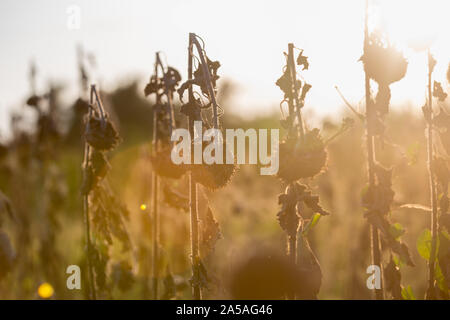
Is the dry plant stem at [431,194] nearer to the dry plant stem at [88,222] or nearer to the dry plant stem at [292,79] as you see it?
the dry plant stem at [292,79]

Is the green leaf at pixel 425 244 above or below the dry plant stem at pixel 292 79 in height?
below

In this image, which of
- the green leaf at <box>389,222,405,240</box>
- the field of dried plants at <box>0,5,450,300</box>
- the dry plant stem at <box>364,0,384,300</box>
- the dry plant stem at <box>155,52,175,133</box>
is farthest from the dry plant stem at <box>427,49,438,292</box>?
the dry plant stem at <box>155,52,175,133</box>

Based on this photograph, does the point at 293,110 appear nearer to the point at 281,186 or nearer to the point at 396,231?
the point at 281,186

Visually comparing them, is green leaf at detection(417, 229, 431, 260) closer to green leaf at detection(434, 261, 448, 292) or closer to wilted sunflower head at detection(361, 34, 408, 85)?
green leaf at detection(434, 261, 448, 292)

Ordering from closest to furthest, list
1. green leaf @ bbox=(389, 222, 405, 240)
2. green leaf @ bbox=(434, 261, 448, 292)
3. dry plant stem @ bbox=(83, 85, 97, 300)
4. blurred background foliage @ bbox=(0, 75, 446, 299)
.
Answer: green leaf @ bbox=(389, 222, 405, 240) → green leaf @ bbox=(434, 261, 448, 292) → dry plant stem @ bbox=(83, 85, 97, 300) → blurred background foliage @ bbox=(0, 75, 446, 299)

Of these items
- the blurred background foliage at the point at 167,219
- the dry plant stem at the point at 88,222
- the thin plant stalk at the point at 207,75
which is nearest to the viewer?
the thin plant stalk at the point at 207,75

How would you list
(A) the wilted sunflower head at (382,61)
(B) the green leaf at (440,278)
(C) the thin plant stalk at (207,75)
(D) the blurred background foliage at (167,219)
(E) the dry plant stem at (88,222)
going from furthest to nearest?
(D) the blurred background foliage at (167,219) → (E) the dry plant stem at (88,222) → (B) the green leaf at (440,278) → (A) the wilted sunflower head at (382,61) → (C) the thin plant stalk at (207,75)

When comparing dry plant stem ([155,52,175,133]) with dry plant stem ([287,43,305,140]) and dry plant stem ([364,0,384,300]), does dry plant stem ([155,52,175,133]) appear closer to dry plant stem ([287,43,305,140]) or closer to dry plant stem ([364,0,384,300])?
dry plant stem ([287,43,305,140])

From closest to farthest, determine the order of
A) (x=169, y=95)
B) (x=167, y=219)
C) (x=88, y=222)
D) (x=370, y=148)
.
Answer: (x=370, y=148)
(x=169, y=95)
(x=88, y=222)
(x=167, y=219)

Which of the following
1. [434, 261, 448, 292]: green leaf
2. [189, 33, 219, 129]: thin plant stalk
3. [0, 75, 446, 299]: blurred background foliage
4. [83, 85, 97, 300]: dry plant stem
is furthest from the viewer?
[0, 75, 446, 299]: blurred background foliage

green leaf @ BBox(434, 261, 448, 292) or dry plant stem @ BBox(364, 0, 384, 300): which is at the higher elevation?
dry plant stem @ BBox(364, 0, 384, 300)

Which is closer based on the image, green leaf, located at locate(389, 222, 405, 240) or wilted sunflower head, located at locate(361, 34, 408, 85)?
wilted sunflower head, located at locate(361, 34, 408, 85)

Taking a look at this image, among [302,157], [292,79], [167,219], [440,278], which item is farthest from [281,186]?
[167,219]

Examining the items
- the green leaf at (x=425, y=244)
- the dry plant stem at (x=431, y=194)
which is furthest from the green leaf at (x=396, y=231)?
the green leaf at (x=425, y=244)
